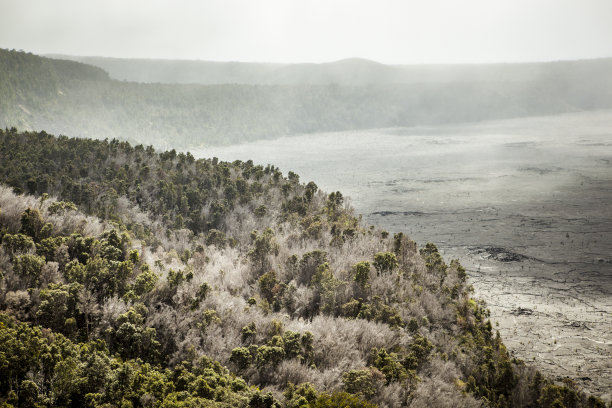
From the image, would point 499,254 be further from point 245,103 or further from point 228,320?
point 245,103

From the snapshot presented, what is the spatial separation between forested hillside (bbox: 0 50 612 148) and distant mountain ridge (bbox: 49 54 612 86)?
1902 millimetres

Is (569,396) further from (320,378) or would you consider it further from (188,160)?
(188,160)

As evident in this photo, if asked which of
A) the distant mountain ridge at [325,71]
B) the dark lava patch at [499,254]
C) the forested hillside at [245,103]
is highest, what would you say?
the distant mountain ridge at [325,71]

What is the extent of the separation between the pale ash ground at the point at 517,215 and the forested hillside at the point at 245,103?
8.69 metres

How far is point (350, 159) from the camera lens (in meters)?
29.6

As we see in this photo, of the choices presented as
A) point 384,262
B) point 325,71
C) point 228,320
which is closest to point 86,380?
point 228,320

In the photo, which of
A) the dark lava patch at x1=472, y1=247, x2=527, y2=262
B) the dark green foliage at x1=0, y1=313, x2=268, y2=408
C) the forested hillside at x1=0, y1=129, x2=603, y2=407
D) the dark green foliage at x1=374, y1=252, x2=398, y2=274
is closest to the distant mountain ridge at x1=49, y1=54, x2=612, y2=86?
the dark lava patch at x1=472, y1=247, x2=527, y2=262

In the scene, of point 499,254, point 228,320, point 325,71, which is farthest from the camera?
point 325,71

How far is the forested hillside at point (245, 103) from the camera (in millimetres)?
30641

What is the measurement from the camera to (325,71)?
275ft

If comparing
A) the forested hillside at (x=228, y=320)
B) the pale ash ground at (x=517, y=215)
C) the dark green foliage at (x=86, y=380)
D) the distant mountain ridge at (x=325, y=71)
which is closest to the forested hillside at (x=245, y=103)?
the distant mountain ridge at (x=325, y=71)

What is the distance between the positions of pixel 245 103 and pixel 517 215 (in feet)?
134

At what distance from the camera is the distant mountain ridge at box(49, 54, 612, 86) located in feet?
241

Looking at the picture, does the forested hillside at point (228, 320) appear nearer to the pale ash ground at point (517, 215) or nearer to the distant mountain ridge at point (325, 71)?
the pale ash ground at point (517, 215)
